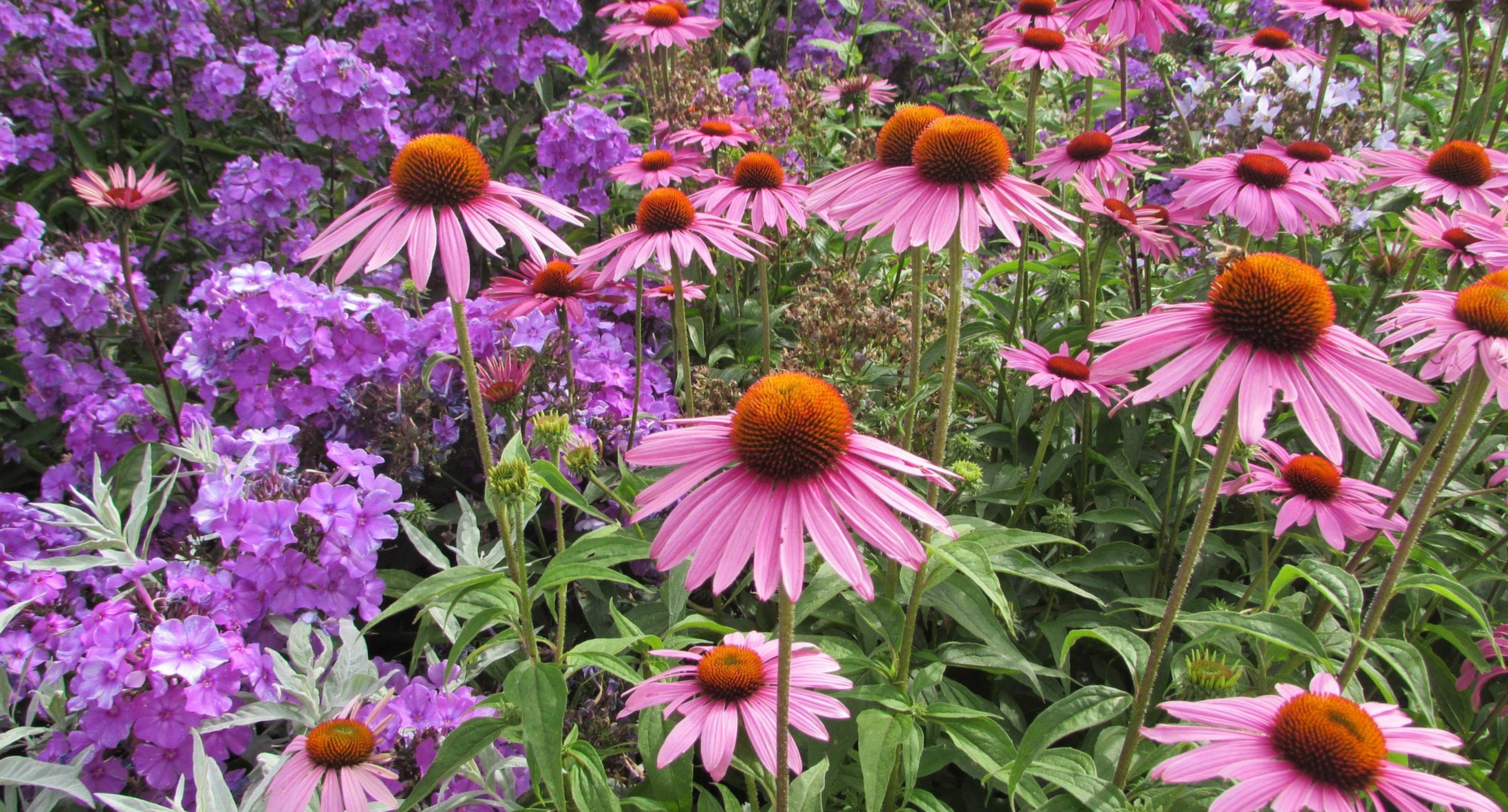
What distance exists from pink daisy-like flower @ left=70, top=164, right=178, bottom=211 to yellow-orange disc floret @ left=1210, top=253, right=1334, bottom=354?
299 cm

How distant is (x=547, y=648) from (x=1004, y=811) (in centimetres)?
125

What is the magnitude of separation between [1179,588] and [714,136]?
242cm

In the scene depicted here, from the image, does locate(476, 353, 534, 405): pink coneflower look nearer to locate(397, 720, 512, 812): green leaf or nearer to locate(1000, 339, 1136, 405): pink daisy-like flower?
locate(397, 720, 512, 812): green leaf

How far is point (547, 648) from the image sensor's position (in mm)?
2398

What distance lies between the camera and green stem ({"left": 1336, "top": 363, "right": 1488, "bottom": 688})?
163cm

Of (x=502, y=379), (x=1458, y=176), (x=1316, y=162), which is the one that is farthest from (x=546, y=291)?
(x=1458, y=176)

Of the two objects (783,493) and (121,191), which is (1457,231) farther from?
(121,191)

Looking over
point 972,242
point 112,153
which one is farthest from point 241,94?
point 972,242

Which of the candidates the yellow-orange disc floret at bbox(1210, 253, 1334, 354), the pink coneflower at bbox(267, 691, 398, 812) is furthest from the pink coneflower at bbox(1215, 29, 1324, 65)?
the pink coneflower at bbox(267, 691, 398, 812)

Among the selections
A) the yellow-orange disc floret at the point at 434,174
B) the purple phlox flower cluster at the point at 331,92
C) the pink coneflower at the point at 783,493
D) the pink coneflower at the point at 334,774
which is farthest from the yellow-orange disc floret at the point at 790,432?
the purple phlox flower cluster at the point at 331,92

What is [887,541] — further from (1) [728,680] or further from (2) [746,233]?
(2) [746,233]

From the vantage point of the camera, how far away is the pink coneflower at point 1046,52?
9.57 feet

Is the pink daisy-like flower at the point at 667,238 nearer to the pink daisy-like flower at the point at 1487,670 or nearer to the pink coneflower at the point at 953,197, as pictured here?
the pink coneflower at the point at 953,197

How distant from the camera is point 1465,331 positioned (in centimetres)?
164
